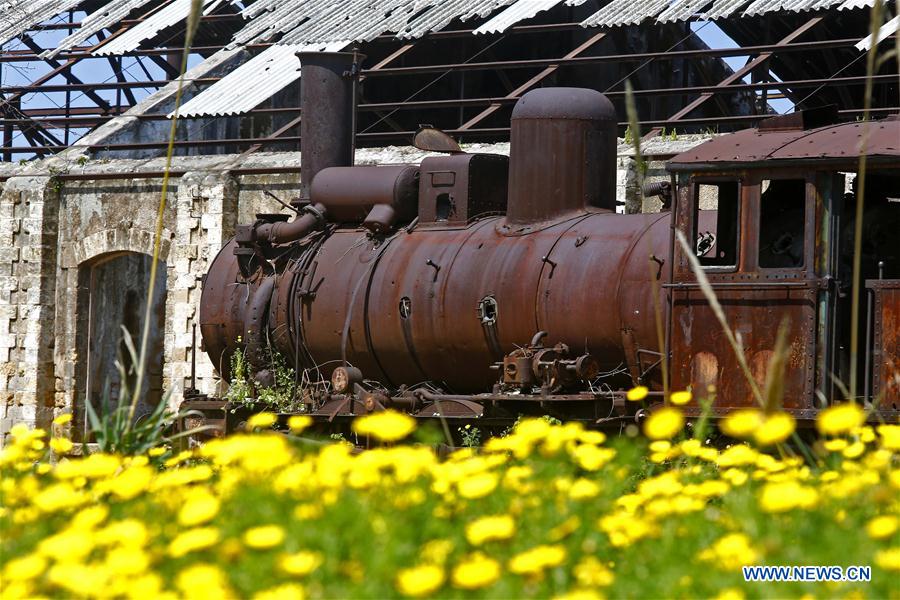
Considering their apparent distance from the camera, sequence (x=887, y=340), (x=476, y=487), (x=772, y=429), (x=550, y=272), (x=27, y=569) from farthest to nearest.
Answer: (x=550, y=272), (x=887, y=340), (x=476, y=487), (x=772, y=429), (x=27, y=569)

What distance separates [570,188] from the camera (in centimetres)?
1230

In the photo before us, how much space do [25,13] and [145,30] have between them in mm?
3714

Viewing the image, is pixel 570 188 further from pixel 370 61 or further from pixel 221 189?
pixel 370 61

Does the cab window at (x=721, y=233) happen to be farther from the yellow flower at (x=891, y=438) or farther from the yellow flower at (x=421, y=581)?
the yellow flower at (x=421, y=581)

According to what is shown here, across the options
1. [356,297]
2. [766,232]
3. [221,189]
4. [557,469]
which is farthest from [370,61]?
[557,469]

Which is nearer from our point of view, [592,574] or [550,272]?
[592,574]

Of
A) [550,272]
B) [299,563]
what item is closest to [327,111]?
[550,272]

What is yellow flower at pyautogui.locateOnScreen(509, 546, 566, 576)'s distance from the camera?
4156 mm

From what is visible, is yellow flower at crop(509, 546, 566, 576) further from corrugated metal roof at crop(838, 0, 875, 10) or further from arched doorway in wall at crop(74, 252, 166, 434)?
arched doorway in wall at crop(74, 252, 166, 434)

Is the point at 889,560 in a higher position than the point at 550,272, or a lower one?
lower

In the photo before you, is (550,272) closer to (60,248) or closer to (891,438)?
(891,438)

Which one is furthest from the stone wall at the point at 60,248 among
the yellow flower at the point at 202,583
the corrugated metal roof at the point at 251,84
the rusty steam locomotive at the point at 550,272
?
the yellow flower at the point at 202,583

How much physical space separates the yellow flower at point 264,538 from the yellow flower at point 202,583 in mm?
141

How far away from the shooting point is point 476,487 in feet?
15.8
